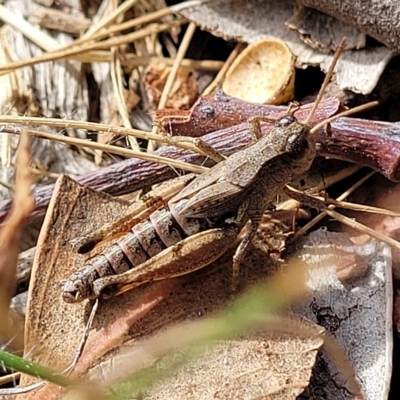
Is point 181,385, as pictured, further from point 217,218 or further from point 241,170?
point 241,170

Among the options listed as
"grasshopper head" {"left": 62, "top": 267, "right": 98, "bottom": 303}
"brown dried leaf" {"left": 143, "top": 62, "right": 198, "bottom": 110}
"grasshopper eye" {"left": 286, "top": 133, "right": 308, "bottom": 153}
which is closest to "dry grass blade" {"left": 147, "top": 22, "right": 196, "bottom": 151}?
"brown dried leaf" {"left": 143, "top": 62, "right": 198, "bottom": 110}

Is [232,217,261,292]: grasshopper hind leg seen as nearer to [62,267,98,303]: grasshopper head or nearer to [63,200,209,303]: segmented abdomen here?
[63,200,209,303]: segmented abdomen

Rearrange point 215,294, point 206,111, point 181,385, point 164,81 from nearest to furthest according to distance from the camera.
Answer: point 181,385
point 215,294
point 206,111
point 164,81

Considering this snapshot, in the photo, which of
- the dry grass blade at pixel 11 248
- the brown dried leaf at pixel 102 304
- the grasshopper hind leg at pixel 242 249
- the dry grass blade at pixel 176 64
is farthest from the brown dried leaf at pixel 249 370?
the dry grass blade at pixel 176 64

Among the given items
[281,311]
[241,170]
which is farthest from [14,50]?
[281,311]

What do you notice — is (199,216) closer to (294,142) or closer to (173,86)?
(294,142)
